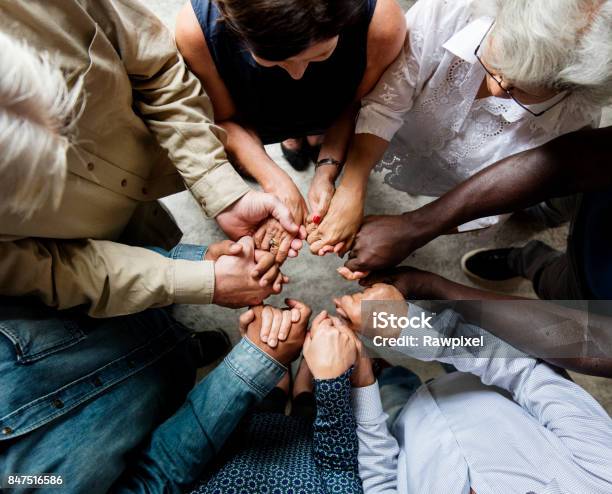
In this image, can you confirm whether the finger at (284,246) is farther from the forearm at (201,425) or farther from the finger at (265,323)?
the forearm at (201,425)

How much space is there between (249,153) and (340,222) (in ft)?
1.06

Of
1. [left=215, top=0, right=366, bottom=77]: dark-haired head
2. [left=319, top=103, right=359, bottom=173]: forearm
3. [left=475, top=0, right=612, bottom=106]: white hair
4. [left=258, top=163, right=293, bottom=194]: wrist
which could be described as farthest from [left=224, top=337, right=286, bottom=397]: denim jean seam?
[left=475, top=0, right=612, bottom=106]: white hair

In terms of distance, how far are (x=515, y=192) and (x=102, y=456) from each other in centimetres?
110

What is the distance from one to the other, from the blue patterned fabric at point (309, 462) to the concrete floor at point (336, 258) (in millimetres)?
579

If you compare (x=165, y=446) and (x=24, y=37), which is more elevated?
(x=24, y=37)

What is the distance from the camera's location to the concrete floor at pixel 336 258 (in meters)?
1.54

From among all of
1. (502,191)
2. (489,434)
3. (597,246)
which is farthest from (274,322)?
(597,246)

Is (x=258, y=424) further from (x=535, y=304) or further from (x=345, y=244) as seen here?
(x=535, y=304)

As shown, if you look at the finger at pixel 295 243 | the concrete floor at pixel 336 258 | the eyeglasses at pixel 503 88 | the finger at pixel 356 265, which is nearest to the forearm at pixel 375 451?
the finger at pixel 356 265

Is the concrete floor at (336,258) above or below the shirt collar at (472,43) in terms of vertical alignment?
below

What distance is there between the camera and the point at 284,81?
3.32ft

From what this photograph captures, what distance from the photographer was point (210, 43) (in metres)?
0.92

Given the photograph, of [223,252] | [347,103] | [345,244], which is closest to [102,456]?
[223,252]

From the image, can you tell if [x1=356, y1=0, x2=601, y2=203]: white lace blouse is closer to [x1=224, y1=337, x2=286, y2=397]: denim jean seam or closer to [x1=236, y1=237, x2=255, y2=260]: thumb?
[x1=236, y1=237, x2=255, y2=260]: thumb
